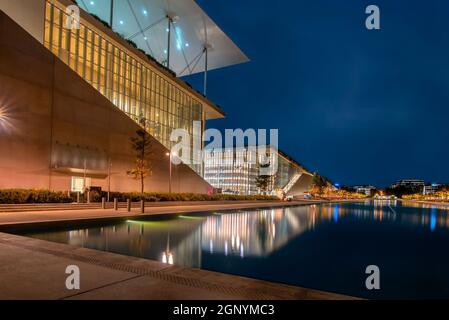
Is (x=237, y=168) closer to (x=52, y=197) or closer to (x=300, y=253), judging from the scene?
(x=52, y=197)

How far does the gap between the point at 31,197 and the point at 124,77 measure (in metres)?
17.4

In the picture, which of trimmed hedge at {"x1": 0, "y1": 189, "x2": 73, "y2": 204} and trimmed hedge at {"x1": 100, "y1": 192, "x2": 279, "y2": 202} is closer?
trimmed hedge at {"x1": 0, "y1": 189, "x2": 73, "y2": 204}

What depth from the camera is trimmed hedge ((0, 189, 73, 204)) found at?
16141 mm

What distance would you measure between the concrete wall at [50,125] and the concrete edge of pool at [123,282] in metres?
17.0

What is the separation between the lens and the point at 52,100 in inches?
877

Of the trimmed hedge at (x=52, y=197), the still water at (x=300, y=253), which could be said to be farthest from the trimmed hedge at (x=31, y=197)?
the still water at (x=300, y=253)

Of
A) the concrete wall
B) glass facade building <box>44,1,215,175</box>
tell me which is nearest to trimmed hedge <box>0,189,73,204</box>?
the concrete wall

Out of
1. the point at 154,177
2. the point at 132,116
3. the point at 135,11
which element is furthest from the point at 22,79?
the point at 135,11

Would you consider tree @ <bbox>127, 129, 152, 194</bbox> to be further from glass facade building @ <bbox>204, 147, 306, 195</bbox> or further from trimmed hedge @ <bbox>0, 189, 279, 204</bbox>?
glass facade building @ <bbox>204, 147, 306, 195</bbox>

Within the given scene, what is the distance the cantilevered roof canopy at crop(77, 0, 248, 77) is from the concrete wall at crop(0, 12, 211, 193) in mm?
A: 15303

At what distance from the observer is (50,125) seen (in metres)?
22.2

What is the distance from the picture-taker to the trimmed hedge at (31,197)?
16141 mm
